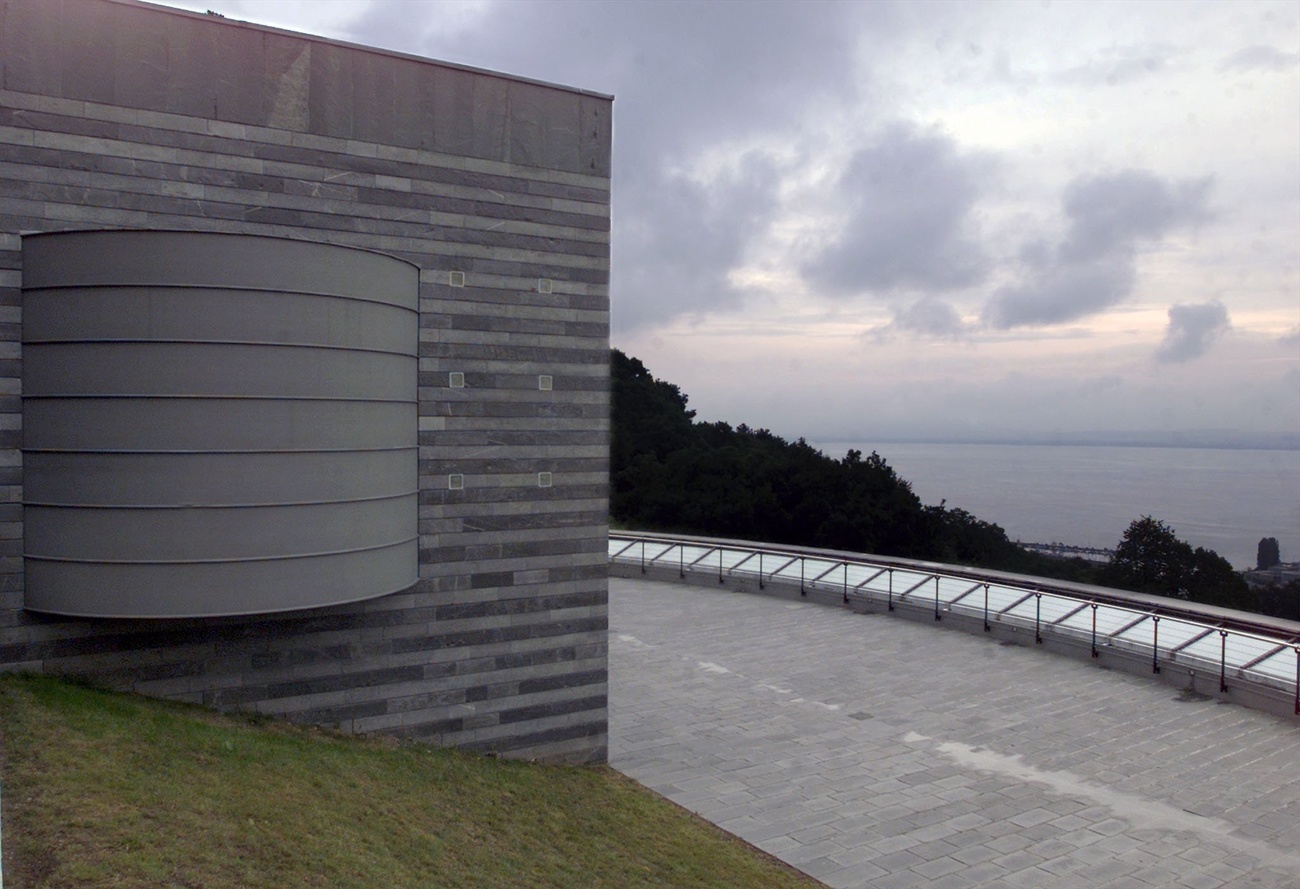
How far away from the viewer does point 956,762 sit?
1295cm

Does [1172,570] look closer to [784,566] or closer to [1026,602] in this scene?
[784,566]

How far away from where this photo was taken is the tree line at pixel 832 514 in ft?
163

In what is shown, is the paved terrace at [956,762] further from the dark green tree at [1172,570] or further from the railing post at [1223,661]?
the dark green tree at [1172,570]

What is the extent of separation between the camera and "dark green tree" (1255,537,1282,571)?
2717 inches

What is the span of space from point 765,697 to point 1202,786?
6.50m

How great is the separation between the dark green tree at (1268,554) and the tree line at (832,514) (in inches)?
546

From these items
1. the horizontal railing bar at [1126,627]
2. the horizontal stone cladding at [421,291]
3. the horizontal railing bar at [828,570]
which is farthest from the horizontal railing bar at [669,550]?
the horizontal stone cladding at [421,291]

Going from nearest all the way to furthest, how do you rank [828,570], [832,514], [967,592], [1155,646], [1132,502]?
[1155,646] < [967,592] < [828,570] < [832,514] < [1132,502]

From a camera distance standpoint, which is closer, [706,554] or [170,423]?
[170,423]

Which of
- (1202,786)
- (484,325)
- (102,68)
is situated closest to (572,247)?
(484,325)

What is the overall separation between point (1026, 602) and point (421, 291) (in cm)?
1483

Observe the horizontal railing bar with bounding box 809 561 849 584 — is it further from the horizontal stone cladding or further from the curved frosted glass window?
the curved frosted glass window

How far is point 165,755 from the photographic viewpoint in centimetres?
871

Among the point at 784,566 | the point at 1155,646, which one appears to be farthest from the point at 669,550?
the point at 1155,646
